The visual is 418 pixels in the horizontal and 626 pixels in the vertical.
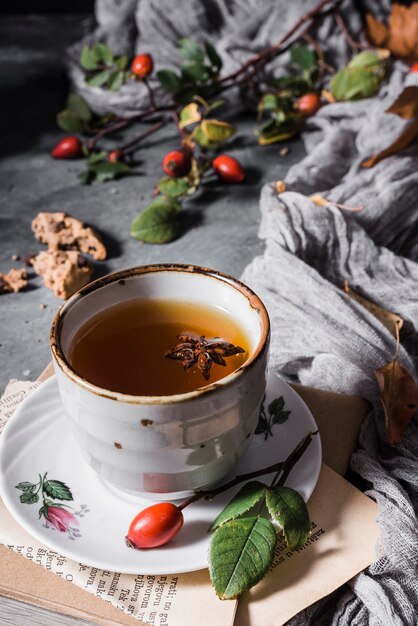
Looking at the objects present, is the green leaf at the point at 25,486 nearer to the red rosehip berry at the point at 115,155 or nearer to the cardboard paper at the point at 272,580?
the cardboard paper at the point at 272,580

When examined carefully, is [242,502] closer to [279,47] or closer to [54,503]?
[54,503]

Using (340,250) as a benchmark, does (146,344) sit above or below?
above

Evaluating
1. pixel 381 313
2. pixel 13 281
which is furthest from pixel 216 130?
pixel 381 313

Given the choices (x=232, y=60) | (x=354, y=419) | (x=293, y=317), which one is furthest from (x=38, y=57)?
(x=354, y=419)

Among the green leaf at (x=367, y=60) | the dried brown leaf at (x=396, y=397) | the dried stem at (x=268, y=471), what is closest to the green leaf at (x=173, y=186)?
the green leaf at (x=367, y=60)

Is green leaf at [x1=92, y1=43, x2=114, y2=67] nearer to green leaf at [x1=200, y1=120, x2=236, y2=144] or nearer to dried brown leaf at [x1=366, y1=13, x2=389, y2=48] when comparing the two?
green leaf at [x1=200, y1=120, x2=236, y2=144]

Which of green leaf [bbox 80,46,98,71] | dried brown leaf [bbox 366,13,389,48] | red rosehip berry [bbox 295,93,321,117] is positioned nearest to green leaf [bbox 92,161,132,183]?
green leaf [bbox 80,46,98,71]
